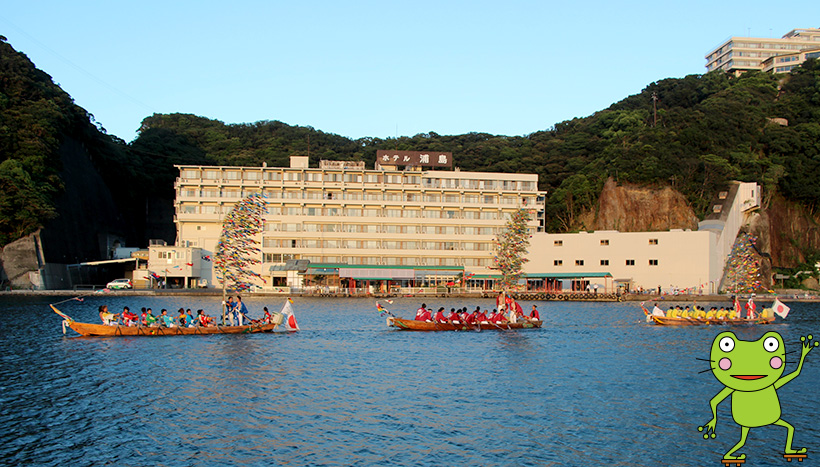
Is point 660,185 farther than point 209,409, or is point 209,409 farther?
point 660,185

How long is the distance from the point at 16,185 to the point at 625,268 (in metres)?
79.9

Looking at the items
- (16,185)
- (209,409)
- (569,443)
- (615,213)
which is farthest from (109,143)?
(569,443)

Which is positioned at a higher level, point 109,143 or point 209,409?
point 109,143

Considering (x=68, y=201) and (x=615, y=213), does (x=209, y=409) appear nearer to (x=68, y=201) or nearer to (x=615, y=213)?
(x=68, y=201)

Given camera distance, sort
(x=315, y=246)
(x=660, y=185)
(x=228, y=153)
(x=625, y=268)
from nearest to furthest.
Result: (x=625, y=268), (x=315, y=246), (x=660, y=185), (x=228, y=153)

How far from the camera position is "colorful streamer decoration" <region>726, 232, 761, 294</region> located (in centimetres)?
8625

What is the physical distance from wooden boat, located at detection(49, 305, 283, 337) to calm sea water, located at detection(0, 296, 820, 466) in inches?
19.6

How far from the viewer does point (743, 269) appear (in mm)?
86625

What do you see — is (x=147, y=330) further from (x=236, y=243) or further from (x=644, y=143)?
(x=644, y=143)

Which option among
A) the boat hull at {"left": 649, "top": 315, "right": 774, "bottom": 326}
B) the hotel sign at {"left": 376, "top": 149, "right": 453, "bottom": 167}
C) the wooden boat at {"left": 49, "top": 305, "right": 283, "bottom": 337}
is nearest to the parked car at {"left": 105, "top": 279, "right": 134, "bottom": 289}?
the hotel sign at {"left": 376, "top": 149, "right": 453, "bottom": 167}

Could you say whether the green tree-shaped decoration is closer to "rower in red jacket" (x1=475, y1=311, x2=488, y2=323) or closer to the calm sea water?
the calm sea water

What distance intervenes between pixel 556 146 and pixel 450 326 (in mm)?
96500

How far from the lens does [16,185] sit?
79.7m

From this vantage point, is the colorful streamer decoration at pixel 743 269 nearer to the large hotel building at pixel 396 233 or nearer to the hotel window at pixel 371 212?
the large hotel building at pixel 396 233
